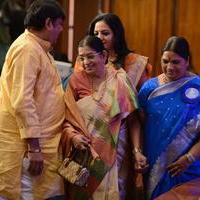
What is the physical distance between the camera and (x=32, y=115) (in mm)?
2014

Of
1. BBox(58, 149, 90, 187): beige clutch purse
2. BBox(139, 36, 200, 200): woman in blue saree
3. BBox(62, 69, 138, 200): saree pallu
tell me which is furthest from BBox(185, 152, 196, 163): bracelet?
BBox(58, 149, 90, 187): beige clutch purse

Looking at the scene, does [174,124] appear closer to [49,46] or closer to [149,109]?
[149,109]

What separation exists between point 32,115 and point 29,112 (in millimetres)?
20

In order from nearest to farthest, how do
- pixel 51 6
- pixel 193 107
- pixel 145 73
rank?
1. pixel 51 6
2. pixel 193 107
3. pixel 145 73

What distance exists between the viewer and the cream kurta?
202 cm

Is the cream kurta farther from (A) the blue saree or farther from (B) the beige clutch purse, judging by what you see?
(A) the blue saree

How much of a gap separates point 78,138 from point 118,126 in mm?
224

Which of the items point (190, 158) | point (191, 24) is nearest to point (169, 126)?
point (190, 158)

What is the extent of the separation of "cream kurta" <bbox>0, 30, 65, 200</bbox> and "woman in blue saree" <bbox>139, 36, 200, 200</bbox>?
18.4 inches

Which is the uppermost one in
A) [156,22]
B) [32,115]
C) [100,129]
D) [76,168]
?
[156,22]

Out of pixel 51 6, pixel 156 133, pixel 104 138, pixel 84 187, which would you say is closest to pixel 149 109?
pixel 156 133

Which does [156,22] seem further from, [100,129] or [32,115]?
[32,115]

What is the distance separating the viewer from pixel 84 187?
2.21 meters

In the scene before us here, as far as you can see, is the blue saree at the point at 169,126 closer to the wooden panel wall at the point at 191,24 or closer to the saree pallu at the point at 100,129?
the saree pallu at the point at 100,129
